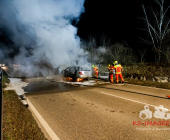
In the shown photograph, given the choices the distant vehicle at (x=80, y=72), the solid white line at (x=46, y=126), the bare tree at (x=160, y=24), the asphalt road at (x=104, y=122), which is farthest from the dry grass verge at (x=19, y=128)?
the bare tree at (x=160, y=24)

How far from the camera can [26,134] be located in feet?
8.75

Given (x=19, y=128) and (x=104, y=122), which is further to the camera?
(x=104, y=122)

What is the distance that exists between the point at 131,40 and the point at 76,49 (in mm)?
13566

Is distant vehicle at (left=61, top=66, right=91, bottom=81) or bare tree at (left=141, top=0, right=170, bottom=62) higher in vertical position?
bare tree at (left=141, top=0, right=170, bottom=62)

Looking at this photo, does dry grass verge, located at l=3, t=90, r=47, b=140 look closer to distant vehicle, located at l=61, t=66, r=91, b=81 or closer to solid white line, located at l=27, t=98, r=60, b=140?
solid white line, located at l=27, t=98, r=60, b=140

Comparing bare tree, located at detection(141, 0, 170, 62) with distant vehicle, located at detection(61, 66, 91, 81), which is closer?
distant vehicle, located at detection(61, 66, 91, 81)

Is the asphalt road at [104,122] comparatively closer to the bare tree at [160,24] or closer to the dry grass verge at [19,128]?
the dry grass verge at [19,128]

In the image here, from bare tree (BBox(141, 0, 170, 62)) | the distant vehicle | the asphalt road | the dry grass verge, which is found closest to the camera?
the dry grass verge

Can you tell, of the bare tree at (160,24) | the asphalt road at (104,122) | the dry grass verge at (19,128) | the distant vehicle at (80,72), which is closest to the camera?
the dry grass verge at (19,128)

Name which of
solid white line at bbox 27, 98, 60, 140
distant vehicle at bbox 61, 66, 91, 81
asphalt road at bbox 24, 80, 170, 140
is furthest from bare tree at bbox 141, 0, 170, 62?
solid white line at bbox 27, 98, 60, 140

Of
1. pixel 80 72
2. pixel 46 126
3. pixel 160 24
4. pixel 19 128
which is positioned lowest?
pixel 46 126

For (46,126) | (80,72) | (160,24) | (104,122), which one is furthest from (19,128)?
(160,24)

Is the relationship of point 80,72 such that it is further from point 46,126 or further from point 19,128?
point 19,128

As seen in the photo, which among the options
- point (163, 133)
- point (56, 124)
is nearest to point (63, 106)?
point (56, 124)
